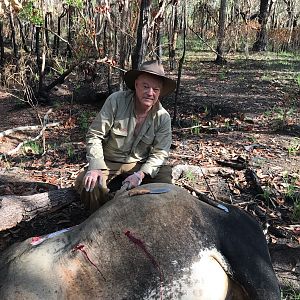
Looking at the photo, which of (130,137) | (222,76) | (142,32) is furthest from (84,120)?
(222,76)

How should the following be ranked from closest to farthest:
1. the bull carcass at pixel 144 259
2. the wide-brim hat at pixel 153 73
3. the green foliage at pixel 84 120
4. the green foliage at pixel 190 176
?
the bull carcass at pixel 144 259 → the wide-brim hat at pixel 153 73 → the green foliage at pixel 190 176 → the green foliage at pixel 84 120

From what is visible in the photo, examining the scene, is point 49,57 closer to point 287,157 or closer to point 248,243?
point 287,157

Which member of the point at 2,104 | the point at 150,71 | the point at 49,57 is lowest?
the point at 2,104

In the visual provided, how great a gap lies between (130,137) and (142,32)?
384 centimetres

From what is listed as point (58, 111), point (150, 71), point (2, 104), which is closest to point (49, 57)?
point (2, 104)

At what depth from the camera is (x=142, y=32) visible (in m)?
7.26

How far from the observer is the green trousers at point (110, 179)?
11.7ft

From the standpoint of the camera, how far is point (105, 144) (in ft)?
13.3

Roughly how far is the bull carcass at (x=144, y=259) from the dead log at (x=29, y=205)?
0.93m

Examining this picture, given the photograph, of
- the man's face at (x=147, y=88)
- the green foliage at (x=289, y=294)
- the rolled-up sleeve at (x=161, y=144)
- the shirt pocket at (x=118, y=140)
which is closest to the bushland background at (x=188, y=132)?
the green foliage at (x=289, y=294)

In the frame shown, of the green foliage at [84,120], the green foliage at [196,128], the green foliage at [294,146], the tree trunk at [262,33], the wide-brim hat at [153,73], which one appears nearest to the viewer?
the wide-brim hat at [153,73]

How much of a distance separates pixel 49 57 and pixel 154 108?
1116 centimetres

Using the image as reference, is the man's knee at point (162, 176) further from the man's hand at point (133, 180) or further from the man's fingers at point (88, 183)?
the man's fingers at point (88, 183)

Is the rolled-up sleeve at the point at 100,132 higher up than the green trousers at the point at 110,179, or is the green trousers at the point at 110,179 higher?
the rolled-up sleeve at the point at 100,132
